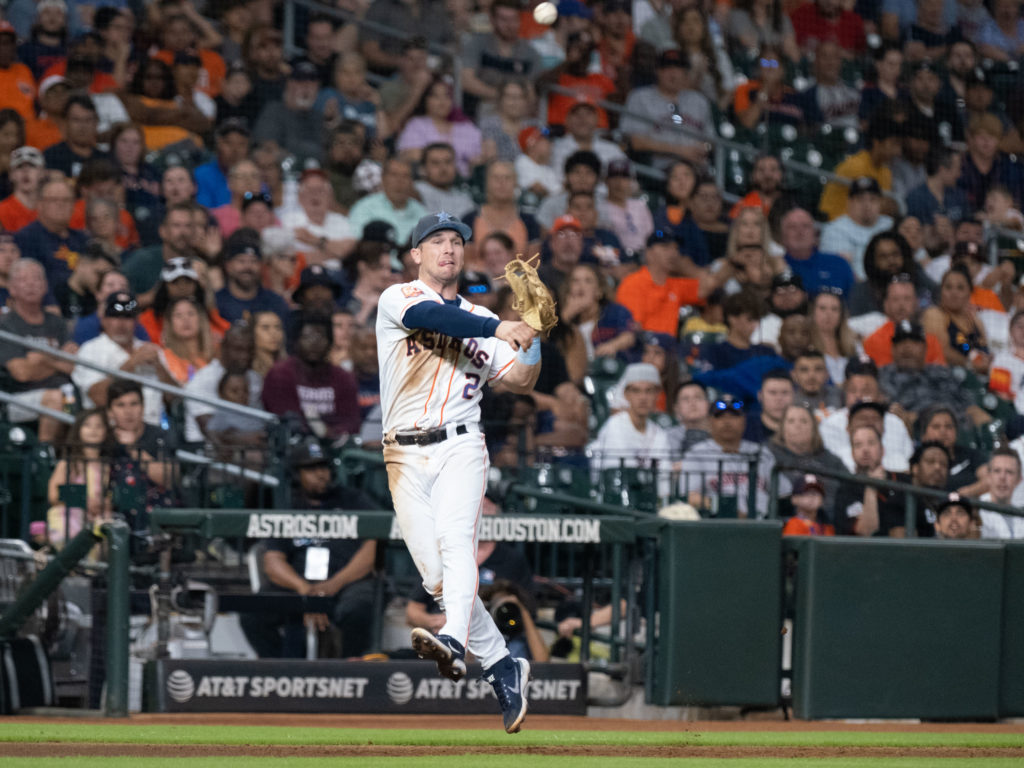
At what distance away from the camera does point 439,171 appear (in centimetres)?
1177

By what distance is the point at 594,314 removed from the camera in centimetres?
1072

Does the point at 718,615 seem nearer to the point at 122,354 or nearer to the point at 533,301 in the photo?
the point at 533,301

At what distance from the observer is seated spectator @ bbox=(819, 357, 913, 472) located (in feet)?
32.4

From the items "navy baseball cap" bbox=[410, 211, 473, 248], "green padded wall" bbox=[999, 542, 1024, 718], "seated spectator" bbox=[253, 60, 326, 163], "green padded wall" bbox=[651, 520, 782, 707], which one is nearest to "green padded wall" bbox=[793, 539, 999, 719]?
"green padded wall" bbox=[999, 542, 1024, 718]

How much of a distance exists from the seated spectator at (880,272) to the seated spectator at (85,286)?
18.5 ft

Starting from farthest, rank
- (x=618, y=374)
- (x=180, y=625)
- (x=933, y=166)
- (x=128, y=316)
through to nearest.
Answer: (x=933, y=166) < (x=618, y=374) < (x=128, y=316) < (x=180, y=625)

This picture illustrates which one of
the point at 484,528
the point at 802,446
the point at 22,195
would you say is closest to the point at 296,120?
the point at 22,195

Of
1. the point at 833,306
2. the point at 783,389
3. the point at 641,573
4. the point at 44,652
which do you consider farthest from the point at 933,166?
the point at 44,652

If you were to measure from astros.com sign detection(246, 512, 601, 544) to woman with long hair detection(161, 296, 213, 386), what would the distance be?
2401mm

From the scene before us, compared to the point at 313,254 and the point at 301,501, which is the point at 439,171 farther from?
the point at 301,501

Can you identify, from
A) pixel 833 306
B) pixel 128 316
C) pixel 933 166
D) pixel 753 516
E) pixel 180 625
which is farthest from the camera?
pixel 933 166

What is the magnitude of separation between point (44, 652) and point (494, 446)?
2945 mm

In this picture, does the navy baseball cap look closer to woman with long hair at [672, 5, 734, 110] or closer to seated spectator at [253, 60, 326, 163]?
seated spectator at [253, 60, 326, 163]

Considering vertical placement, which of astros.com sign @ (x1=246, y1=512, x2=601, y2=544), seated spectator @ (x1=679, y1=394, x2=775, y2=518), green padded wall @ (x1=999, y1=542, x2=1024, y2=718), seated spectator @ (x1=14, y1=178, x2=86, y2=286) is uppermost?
seated spectator @ (x1=14, y1=178, x2=86, y2=286)
